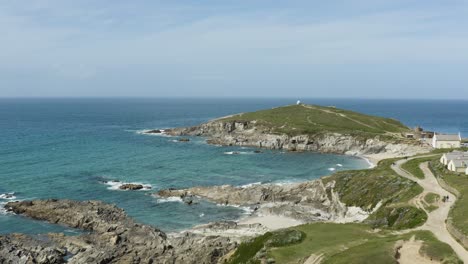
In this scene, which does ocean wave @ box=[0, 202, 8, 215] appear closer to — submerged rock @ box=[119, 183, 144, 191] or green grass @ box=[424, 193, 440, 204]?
submerged rock @ box=[119, 183, 144, 191]

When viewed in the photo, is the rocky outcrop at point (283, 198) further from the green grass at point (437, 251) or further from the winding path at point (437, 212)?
the green grass at point (437, 251)

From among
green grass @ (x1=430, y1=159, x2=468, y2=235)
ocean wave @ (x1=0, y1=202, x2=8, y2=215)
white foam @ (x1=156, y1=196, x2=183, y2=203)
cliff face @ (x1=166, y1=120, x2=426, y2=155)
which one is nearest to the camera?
green grass @ (x1=430, y1=159, x2=468, y2=235)

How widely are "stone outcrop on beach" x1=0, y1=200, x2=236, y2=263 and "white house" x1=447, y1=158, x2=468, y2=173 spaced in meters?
43.1

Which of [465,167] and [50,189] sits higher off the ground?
[465,167]

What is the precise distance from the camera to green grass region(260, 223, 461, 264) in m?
37.0

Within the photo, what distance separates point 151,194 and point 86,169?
30361 millimetres

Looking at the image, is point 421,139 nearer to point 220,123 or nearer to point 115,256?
point 220,123

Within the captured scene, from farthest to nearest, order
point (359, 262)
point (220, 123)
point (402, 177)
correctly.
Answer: point (220, 123) → point (402, 177) → point (359, 262)

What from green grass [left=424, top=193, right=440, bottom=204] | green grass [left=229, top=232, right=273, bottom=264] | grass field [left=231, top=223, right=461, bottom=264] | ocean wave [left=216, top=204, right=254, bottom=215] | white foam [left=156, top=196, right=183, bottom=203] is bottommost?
ocean wave [left=216, top=204, right=254, bottom=215]

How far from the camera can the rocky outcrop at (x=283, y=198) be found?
239 ft

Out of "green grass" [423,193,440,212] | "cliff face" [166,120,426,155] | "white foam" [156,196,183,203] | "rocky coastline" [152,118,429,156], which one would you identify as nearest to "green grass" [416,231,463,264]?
"green grass" [423,193,440,212]

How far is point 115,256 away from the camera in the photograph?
53094 millimetres

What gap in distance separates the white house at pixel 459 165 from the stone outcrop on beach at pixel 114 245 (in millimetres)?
43112

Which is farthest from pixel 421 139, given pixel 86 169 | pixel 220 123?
pixel 86 169
